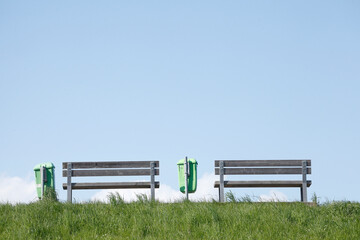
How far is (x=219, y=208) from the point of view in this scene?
10586 millimetres

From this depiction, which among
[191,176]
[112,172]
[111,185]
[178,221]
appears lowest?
[178,221]

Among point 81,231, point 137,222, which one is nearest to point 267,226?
point 137,222

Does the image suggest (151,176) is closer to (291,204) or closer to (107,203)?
(107,203)

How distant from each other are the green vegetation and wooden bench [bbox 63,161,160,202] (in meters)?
2.36

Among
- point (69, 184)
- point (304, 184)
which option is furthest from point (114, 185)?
point (304, 184)

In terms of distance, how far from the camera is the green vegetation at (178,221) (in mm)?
9164

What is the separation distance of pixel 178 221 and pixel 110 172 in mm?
4355

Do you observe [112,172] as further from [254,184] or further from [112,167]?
[254,184]

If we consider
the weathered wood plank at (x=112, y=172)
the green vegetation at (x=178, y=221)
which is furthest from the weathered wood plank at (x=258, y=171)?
the green vegetation at (x=178, y=221)

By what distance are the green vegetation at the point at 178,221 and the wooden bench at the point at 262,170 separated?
86.7 inches

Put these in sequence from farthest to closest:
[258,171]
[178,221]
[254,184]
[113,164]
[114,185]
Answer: [113,164], [114,185], [258,171], [254,184], [178,221]

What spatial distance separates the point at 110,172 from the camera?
13.6m

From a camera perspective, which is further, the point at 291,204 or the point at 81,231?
the point at 291,204

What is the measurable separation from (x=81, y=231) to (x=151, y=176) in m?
4.23
